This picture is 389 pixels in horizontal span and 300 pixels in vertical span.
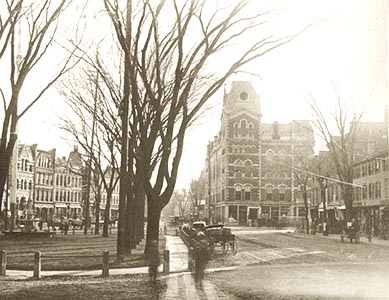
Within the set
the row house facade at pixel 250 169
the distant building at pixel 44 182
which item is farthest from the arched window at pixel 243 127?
the distant building at pixel 44 182

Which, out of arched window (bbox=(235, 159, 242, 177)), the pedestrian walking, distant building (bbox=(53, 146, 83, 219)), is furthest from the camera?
distant building (bbox=(53, 146, 83, 219))

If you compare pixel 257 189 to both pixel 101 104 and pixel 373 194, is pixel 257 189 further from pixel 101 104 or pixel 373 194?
pixel 101 104

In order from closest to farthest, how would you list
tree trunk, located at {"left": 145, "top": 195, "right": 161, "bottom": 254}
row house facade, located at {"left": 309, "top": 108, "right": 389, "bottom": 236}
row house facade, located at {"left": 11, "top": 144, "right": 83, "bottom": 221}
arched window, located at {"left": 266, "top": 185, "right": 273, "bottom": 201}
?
tree trunk, located at {"left": 145, "top": 195, "right": 161, "bottom": 254} < row house facade, located at {"left": 309, "top": 108, "right": 389, "bottom": 236} < row house facade, located at {"left": 11, "top": 144, "right": 83, "bottom": 221} < arched window, located at {"left": 266, "top": 185, "right": 273, "bottom": 201}

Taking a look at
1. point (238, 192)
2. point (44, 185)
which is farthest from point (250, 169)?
point (44, 185)

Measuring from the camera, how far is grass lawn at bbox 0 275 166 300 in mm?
12359

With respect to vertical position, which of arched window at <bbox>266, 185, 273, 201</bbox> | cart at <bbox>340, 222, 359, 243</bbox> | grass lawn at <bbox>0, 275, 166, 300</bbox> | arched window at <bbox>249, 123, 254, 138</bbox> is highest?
arched window at <bbox>249, 123, 254, 138</bbox>

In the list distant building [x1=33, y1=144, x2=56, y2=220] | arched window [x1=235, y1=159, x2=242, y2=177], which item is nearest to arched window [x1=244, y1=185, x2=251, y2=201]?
arched window [x1=235, y1=159, x2=242, y2=177]

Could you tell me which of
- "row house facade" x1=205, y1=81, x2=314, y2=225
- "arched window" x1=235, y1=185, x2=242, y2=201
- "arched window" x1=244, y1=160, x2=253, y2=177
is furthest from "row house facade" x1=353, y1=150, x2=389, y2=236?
"arched window" x1=235, y1=185, x2=242, y2=201

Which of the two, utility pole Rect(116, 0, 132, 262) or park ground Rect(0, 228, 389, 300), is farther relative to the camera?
utility pole Rect(116, 0, 132, 262)

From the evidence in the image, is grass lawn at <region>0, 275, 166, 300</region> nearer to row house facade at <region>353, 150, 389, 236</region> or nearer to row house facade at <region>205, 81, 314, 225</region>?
row house facade at <region>353, 150, 389, 236</region>

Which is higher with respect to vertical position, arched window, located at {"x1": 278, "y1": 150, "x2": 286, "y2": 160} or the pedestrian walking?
arched window, located at {"x1": 278, "y1": 150, "x2": 286, "y2": 160}

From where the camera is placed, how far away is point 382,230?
41406 mm

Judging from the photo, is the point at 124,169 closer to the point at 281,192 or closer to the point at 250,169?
the point at 250,169

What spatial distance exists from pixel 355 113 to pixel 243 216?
5674 centimetres
